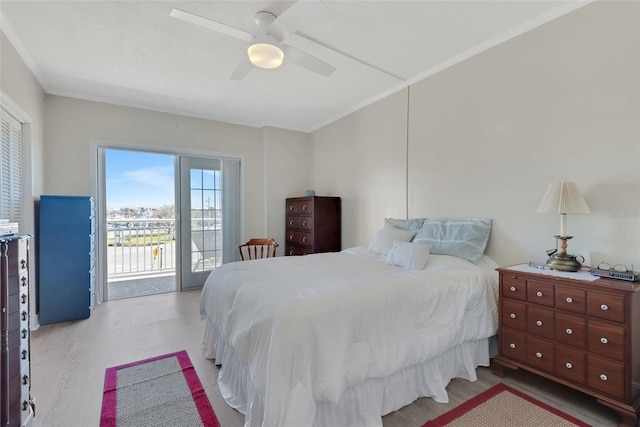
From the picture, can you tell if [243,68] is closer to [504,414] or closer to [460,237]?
[460,237]

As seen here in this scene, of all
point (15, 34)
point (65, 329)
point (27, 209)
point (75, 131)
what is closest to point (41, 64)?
point (15, 34)

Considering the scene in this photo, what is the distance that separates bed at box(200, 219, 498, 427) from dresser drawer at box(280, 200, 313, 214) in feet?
6.27

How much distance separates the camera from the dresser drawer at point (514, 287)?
1.96 metres

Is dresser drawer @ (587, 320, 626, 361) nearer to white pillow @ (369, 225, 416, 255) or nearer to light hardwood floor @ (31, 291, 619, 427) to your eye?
light hardwood floor @ (31, 291, 619, 427)

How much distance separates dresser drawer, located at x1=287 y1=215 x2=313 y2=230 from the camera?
4.32 metres

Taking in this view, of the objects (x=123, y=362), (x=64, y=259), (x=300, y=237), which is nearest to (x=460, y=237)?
(x=300, y=237)

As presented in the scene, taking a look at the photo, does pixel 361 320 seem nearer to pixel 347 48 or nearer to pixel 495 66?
pixel 347 48

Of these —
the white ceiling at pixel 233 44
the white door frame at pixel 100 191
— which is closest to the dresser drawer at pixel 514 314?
the white ceiling at pixel 233 44

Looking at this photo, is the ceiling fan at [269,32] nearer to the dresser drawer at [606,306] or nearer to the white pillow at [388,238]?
the white pillow at [388,238]

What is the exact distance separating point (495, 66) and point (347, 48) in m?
1.30

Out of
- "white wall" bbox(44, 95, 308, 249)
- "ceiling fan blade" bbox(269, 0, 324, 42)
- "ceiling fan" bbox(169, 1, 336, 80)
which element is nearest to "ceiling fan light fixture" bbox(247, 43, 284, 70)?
"ceiling fan" bbox(169, 1, 336, 80)

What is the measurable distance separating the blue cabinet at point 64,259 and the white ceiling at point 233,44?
56.7 inches

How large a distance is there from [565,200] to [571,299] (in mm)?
634

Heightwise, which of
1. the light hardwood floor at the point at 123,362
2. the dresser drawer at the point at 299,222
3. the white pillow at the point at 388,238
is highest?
the dresser drawer at the point at 299,222
